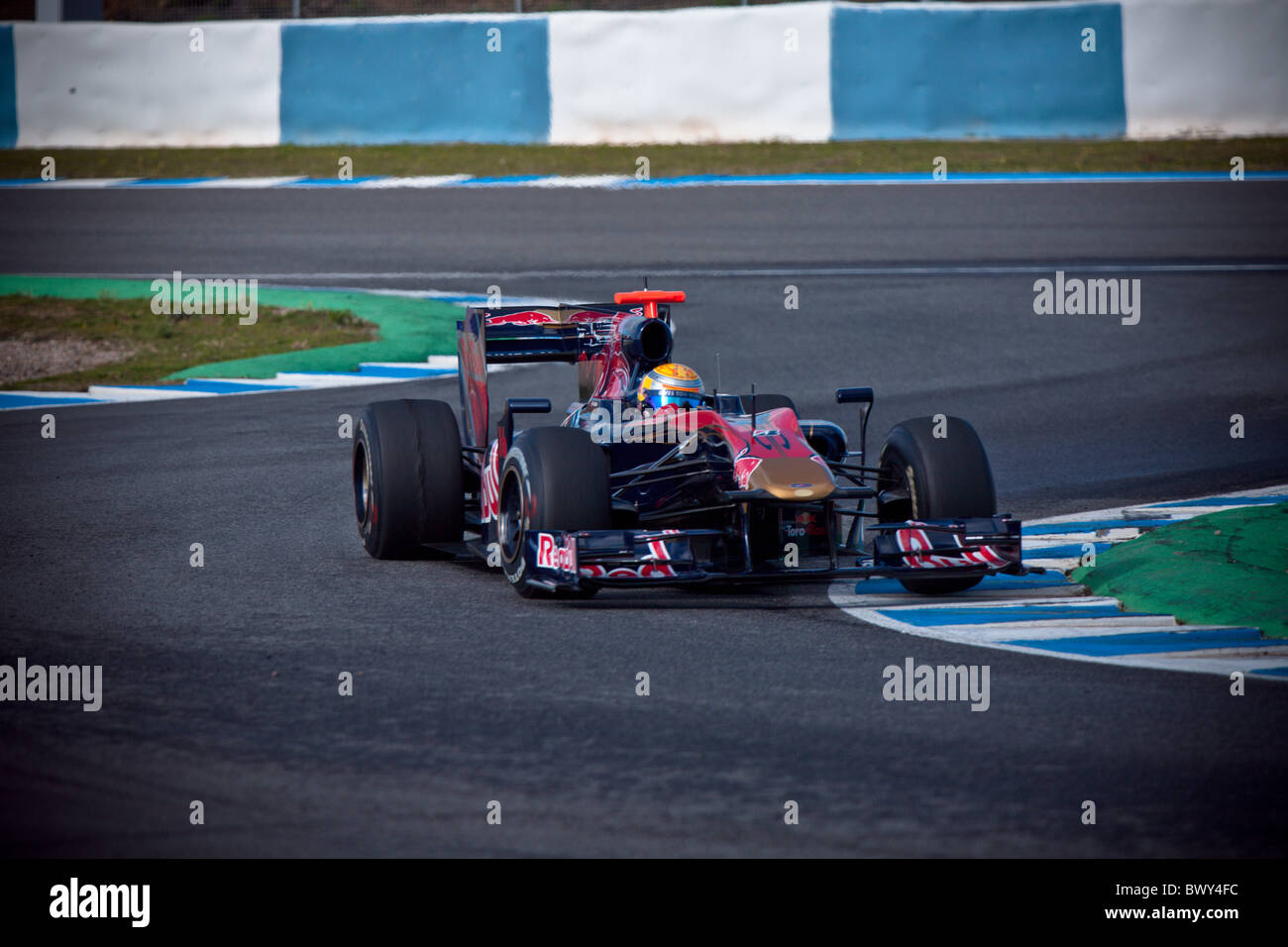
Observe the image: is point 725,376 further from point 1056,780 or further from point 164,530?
point 1056,780

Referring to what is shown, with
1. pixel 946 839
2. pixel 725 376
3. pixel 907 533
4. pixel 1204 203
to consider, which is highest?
pixel 1204 203

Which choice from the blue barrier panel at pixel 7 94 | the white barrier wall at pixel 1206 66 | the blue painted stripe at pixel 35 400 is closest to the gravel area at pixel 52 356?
the blue painted stripe at pixel 35 400

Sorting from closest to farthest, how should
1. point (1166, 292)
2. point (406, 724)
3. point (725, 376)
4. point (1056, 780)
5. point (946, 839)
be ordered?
1. point (946, 839)
2. point (1056, 780)
3. point (406, 724)
4. point (725, 376)
5. point (1166, 292)

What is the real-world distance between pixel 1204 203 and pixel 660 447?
13.7 m

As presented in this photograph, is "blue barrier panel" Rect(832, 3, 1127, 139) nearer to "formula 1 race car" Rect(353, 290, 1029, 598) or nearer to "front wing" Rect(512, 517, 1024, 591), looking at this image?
"formula 1 race car" Rect(353, 290, 1029, 598)

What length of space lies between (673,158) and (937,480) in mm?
16249

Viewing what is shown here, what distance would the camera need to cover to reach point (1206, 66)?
22.7m

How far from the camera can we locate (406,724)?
5.61m

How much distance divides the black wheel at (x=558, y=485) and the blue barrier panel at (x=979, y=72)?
54.9 feet

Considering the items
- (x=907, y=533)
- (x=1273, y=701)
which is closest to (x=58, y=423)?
(x=907, y=533)

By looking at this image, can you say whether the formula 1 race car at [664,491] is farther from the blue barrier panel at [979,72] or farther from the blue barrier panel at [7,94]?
the blue barrier panel at [7,94]

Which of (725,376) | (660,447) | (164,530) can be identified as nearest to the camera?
(660,447)

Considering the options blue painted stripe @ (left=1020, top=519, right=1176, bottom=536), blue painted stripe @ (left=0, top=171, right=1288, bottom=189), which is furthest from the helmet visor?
blue painted stripe @ (left=0, top=171, right=1288, bottom=189)

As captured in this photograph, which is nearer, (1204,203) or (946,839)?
(946,839)
